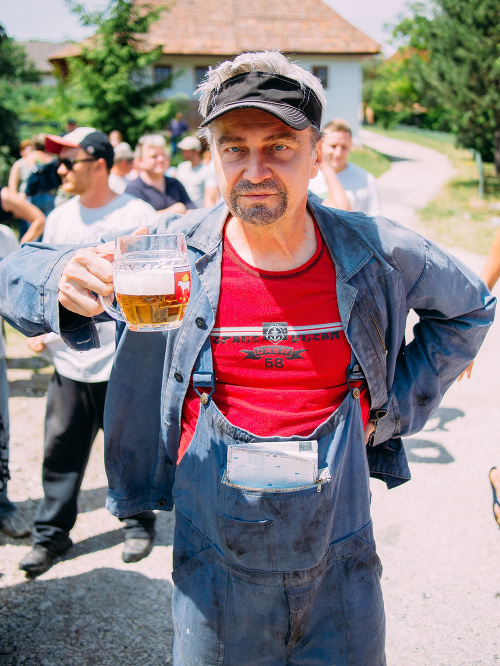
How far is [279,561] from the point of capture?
5.62ft

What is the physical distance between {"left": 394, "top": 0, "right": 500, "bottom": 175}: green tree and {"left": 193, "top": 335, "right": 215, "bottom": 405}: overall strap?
65.4 ft

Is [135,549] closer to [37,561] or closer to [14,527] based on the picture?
[37,561]

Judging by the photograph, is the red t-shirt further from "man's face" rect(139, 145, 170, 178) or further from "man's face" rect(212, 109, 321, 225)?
"man's face" rect(139, 145, 170, 178)

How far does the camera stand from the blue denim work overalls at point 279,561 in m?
1.71

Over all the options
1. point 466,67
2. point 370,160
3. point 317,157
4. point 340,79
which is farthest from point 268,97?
point 340,79

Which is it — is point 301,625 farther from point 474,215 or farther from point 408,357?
point 474,215

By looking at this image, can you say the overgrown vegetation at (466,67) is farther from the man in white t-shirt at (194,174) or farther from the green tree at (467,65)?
the man in white t-shirt at (194,174)

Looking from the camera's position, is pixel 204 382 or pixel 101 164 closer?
pixel 204 382

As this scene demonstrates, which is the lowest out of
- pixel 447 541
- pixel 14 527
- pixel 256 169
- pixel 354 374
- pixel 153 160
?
pixel 447 541

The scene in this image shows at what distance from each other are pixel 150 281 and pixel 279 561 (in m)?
0.91

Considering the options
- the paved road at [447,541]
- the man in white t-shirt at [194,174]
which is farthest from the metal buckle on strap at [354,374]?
the man in white t-shirt at [194,174]

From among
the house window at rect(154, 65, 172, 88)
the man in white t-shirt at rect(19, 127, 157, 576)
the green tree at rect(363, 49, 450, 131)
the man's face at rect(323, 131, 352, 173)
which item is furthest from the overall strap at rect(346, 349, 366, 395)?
the green tree at rect(363, 49, 450, 131)

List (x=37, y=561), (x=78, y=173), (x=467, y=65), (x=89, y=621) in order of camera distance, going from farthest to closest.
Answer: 1. (x=467, y=65)
2. (x=78, y=173)
3. (x=37, y=561)
4. (x=89, y=621)

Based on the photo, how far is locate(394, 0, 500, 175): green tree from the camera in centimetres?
1895
